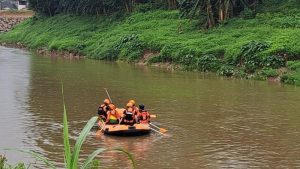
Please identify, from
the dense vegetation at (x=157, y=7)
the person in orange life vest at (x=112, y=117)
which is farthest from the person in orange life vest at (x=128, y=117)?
the dense vegetation at (x=157, y=7)

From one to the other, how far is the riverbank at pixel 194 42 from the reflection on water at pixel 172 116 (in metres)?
1.56

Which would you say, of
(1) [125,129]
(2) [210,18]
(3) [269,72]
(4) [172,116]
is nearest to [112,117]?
(1) [125,129]

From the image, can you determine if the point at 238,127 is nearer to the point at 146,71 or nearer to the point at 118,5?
the point at 146,71

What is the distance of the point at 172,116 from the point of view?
690 inches

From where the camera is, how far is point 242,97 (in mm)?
21438

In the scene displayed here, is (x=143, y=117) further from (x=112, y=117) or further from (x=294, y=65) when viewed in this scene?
(x=294, y=65)

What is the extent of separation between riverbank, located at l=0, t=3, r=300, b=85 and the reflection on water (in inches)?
61.3

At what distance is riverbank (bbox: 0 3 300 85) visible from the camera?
27172 mm

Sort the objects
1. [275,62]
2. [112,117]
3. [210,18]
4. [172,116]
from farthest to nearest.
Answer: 1. [210,18]
2. [275,62]
3. [172,116]
4. [112,117]

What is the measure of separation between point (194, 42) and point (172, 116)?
1598cm

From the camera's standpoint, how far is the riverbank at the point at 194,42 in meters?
27.2

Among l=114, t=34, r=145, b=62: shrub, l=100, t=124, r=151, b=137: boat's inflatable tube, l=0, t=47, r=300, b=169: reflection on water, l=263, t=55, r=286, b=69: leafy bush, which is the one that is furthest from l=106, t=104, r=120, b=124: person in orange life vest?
l=114, t=34, r=145, b=62: shrub

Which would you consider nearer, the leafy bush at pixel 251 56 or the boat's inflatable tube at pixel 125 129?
the boat's inflatable tube at pixel 125 129

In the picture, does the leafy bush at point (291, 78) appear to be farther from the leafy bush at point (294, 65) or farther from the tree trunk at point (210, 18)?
Answer: the tree trunk at point (210, 18)
